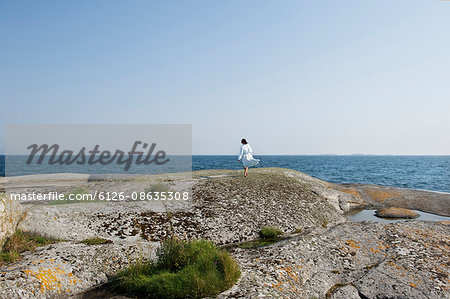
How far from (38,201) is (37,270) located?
11136 millimetres

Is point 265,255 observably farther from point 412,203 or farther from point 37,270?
point 412,203

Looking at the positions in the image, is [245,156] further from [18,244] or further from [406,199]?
[18,244]

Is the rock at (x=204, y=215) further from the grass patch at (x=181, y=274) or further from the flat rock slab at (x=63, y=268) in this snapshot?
the grass patch at (x=181, y=274)

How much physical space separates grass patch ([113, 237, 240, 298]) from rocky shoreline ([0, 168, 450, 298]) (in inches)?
18.6

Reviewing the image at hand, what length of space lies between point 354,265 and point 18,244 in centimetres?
1216

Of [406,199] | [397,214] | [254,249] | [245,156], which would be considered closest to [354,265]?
[254,249]

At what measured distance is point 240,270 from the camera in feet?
27.7

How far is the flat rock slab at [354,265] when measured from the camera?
8.05 meters

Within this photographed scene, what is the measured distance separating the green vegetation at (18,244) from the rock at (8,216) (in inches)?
8.1

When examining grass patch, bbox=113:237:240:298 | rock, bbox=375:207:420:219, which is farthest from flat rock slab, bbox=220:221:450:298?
rock, bbox=375:207:420:219

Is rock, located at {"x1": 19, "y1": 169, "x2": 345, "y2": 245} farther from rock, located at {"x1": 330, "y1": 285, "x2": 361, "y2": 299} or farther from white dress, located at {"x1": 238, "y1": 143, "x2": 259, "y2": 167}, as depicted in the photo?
rock, located at {"x1": 330, "y1": 285, "x2": 361, "y2": 299}

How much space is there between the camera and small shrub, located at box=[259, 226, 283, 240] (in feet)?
43.3

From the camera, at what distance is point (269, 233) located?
13.3 meters

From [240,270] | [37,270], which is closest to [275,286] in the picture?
[240,270]
